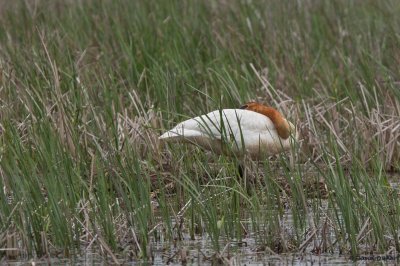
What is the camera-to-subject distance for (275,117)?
24.3 ft

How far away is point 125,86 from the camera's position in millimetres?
8398

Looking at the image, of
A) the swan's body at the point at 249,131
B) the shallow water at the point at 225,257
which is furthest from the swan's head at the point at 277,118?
the shallow water at the point at 225,257

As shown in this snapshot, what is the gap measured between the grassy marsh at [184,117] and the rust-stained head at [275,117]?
169 mm

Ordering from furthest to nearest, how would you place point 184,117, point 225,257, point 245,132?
point 184,117 < point 245,132 < point 225,257

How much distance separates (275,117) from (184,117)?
68 cm

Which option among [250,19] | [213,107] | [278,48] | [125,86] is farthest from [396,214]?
[250,19]

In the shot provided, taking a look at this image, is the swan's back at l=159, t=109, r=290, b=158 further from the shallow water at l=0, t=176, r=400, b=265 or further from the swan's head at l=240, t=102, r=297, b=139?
the shallow water at l=0, t=176, r=400, b=265

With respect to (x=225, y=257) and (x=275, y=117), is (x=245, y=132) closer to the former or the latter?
(x=275, y=117)

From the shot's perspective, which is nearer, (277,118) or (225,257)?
(225,257)

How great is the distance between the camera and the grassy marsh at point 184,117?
208 inches

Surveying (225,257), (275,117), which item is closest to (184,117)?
(275,117)

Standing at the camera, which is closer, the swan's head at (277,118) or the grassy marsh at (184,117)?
the grassy marsh at (184,117)

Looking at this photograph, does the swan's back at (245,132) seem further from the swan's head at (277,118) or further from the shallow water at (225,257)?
the shallow water at (225,257)

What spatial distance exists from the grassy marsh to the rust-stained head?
0.56ft
